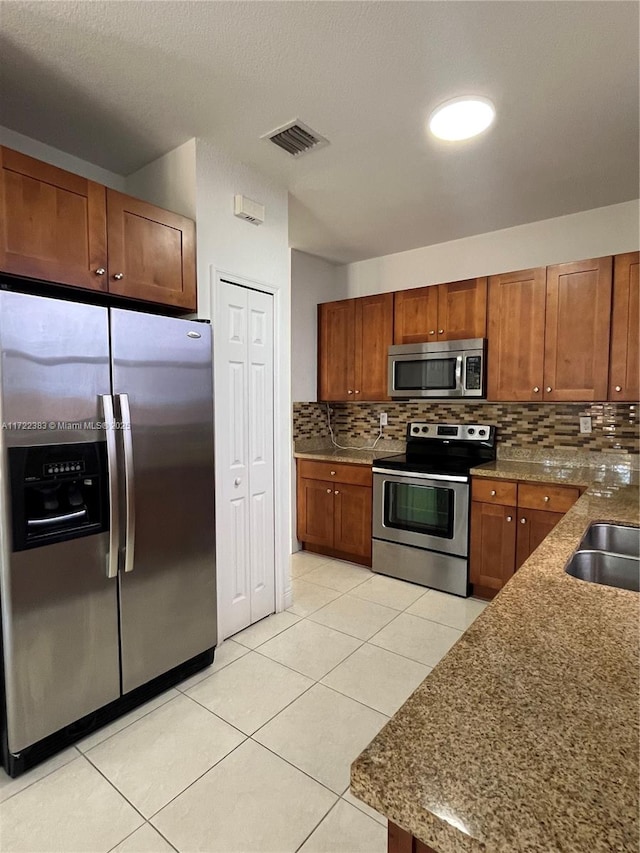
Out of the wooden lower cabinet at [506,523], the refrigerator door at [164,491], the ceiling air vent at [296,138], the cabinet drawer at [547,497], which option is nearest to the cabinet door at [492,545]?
the wooden lower cabinet at [506,523]

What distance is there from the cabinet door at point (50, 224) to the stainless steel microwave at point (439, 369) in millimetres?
2322

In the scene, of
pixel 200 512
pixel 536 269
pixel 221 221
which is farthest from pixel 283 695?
pixel 536 269

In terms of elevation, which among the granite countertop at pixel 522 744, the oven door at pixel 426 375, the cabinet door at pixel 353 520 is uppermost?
the oven door at pixel 426 375

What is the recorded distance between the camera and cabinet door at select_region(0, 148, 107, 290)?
1.64m

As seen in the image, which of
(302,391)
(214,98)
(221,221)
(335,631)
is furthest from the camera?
(302,391)

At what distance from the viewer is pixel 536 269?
10.0 ft

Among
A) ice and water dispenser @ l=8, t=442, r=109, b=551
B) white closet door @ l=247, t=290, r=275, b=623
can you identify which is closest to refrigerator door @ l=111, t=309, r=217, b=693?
ice and water dispenser @ l=8, t=442, r=109, b=551

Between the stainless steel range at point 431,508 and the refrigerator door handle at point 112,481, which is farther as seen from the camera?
the stainless steel range at point 431,508

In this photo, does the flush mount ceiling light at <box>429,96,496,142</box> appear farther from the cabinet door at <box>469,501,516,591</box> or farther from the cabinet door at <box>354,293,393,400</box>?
the cabinet door at <box>469,501,516,591</box>

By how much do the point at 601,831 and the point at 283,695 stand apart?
72.1 inches

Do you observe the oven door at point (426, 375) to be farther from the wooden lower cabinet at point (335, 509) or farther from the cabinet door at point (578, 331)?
the wooden lower cabinet at point (335, 509)

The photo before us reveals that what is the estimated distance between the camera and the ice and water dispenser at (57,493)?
163 centimetres

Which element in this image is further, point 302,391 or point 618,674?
point 302,391

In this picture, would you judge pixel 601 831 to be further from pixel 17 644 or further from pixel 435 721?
pixel 17 644
